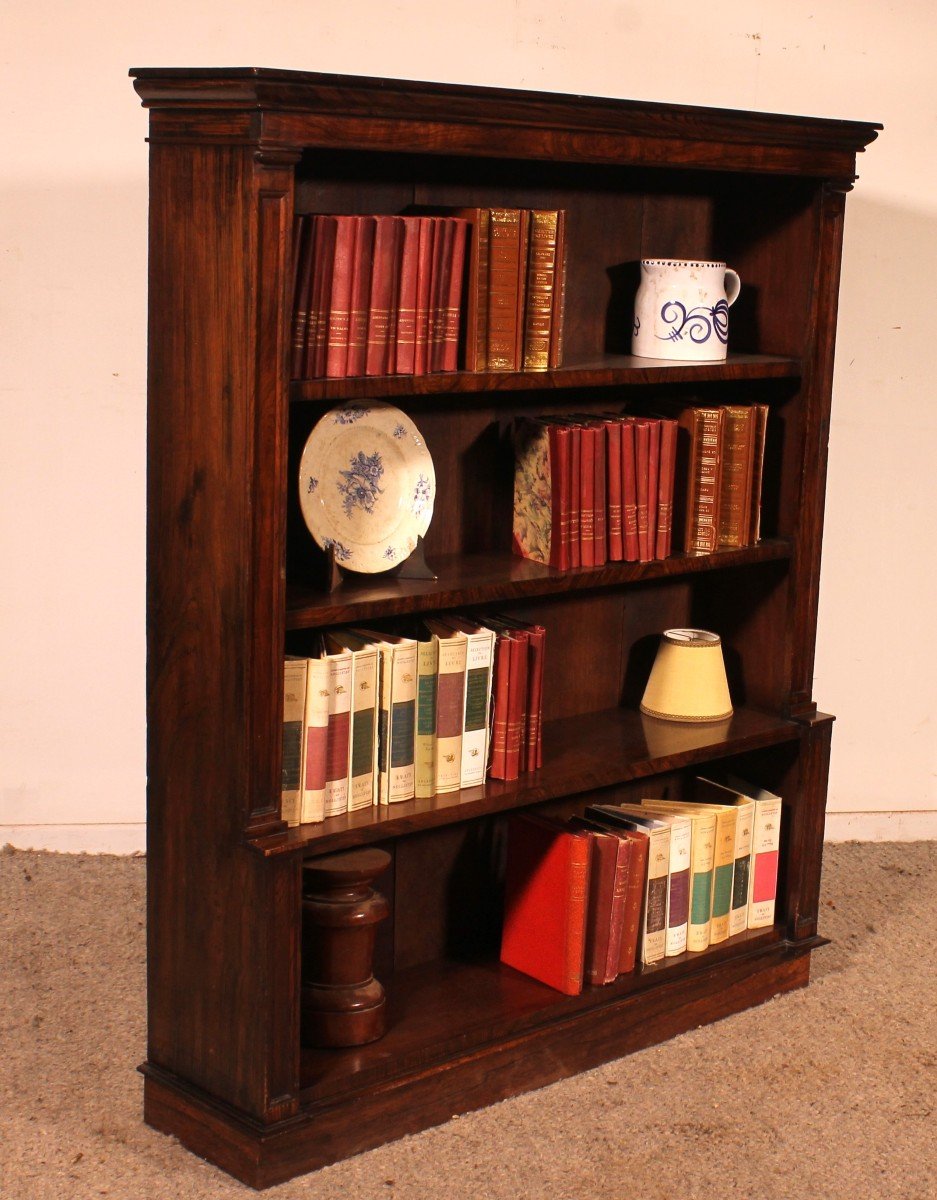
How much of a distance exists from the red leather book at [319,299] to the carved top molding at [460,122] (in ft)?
0.47

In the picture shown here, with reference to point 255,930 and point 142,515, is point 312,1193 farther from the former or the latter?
point 142,515

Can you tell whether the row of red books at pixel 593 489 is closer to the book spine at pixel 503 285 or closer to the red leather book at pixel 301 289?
the book spine at pixel 503 285

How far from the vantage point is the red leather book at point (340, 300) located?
2.21 metres

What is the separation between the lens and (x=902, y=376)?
3668 mm

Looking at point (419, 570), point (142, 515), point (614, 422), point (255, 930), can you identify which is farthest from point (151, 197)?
point (142, 515)

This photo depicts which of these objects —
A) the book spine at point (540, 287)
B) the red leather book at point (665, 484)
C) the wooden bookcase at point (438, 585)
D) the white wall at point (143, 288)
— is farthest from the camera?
the white wall at point (143, 288)

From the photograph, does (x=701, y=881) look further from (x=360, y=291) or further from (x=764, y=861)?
(x=360, y=291)

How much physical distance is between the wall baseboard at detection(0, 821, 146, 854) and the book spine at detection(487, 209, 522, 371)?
5.48 feet

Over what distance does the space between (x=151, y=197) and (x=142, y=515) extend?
4.33ft

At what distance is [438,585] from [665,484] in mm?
520

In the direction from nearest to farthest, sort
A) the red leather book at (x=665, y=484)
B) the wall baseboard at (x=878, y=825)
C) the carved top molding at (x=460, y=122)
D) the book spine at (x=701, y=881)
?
the carved top molding at (x=460, y=122) < the red leather book at (x=665, y=484) < the book spine at (x=701, y=881) < the wall baseboard at (x=878, y=825)

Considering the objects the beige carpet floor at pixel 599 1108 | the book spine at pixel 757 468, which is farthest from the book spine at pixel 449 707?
the book spine at pixel 757 468

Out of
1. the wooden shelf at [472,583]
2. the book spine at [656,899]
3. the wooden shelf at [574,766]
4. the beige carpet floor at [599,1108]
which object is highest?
the wooden shelf at [472,583]

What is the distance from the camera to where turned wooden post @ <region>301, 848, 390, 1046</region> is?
8.01 ft
